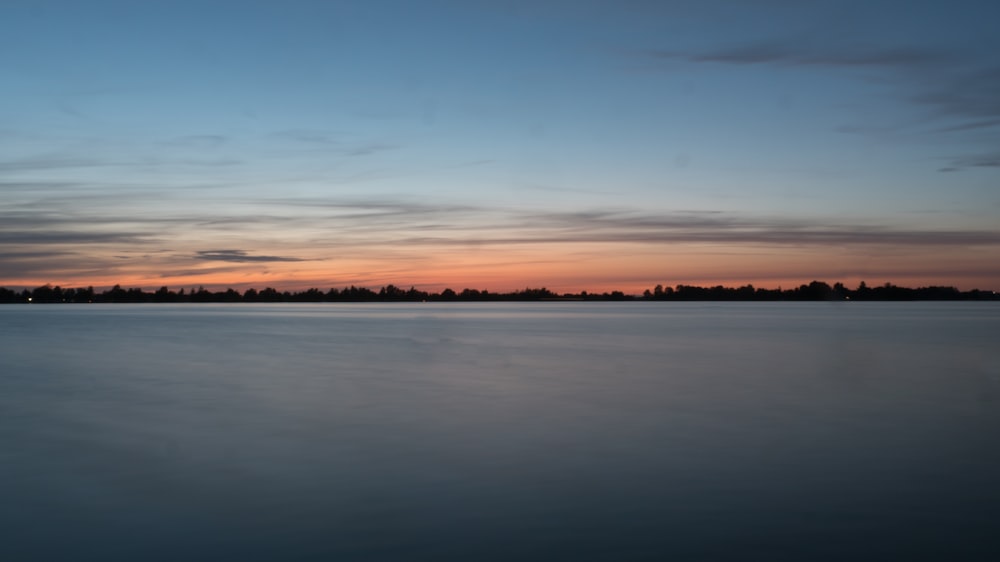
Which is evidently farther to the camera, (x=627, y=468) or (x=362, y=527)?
(x=627, y=468)

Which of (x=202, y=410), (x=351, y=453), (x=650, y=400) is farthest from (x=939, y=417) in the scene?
(x=202, y=410)

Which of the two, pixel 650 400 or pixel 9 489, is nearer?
pixel 9 489

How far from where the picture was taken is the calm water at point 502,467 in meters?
8.62

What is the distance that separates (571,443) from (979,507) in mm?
6388

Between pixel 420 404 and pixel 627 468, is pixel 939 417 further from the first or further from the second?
pixel 420 404

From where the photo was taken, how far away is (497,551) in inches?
326

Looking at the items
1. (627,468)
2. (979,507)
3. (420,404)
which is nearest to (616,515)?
(627,468)

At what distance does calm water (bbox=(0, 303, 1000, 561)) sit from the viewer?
339 inches

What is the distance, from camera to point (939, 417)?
56.7 ft

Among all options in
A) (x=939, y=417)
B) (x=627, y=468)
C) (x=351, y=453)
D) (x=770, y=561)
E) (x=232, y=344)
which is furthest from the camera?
(x=232, y=344)

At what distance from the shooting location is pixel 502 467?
12.4 m

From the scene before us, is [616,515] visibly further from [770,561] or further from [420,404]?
[420,404]

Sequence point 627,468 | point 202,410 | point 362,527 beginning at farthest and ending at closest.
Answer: point 202,410
point 627,468
point 362,527

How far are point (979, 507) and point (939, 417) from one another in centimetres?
847
